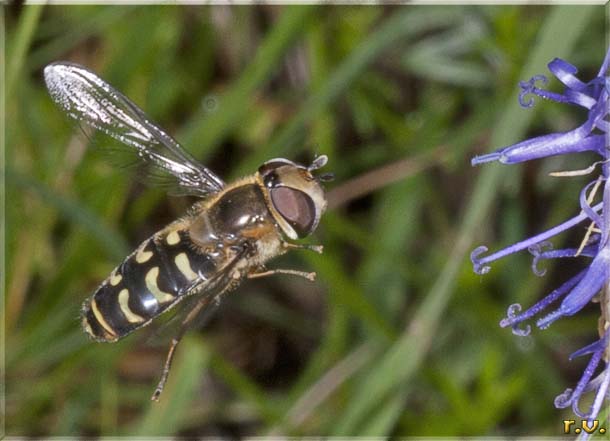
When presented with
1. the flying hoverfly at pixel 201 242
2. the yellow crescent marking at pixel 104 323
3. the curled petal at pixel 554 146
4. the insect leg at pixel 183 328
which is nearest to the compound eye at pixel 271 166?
the flying hoverfly at pixel 201 242

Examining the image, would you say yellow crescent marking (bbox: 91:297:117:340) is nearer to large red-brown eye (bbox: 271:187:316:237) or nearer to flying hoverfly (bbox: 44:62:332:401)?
flying hoverfly (bbox: 44:62:332:401)

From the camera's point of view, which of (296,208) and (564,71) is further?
(296,208)

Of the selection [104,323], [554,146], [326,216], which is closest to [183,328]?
[104,323]

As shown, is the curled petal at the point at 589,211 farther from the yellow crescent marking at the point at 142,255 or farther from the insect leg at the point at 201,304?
the yellow crescent marking at the point at 142,255

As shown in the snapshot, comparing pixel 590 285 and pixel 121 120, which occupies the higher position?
pixel 121 120

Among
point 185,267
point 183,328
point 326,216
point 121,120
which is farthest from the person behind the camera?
point 326,216

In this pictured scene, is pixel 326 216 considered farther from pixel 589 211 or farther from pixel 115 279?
pixel 589 211

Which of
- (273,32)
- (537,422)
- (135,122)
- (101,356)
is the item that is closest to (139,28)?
(273,32)

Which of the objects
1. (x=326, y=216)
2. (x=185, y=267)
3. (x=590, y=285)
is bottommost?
(x=590, y=285)
